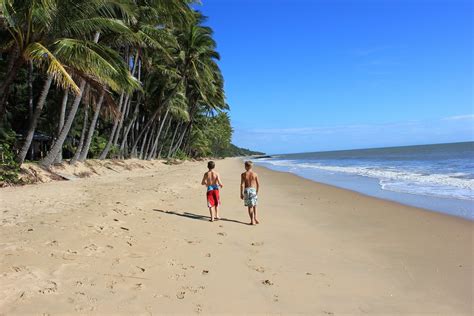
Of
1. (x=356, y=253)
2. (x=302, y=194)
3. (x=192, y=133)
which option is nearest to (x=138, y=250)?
(x=356, y=253)

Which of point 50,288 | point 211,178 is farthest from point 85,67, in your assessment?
point 50,288

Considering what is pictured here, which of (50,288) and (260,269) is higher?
(50,288)

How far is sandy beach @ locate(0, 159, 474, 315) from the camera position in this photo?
3.73 metres

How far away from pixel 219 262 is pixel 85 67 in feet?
23.6

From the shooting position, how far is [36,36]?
392 inches

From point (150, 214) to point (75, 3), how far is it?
6455 millimetres

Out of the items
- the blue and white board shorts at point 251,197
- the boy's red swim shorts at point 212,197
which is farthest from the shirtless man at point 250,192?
the boy's red swim shorts at point 212,197

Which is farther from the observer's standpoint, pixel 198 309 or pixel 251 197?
pixel 251 197

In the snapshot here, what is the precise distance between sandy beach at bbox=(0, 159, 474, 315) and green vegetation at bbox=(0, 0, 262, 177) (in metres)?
3.63

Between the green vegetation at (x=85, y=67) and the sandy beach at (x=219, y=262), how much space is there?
11.9ft

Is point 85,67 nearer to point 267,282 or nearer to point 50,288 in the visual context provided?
point 50,288

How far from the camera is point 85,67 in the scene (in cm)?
998

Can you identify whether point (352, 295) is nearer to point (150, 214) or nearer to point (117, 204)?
point (150, 214)

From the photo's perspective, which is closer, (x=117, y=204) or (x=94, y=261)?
(x=94, y=261)
